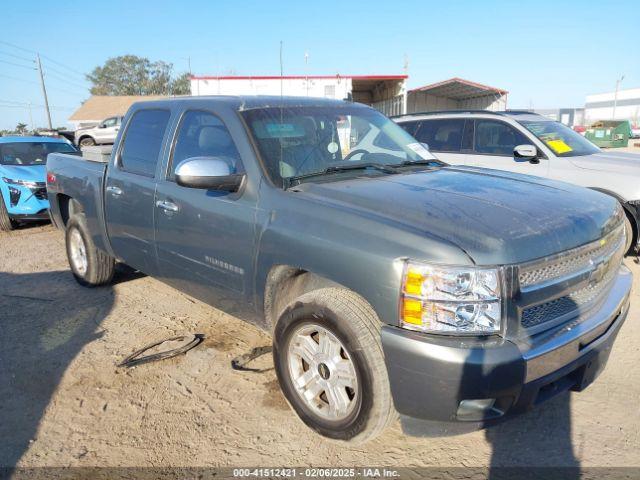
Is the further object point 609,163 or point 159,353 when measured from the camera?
point 609,163

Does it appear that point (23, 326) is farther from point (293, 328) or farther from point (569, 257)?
point (569, 257)

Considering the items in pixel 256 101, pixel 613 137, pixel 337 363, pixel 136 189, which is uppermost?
pixel 256 101

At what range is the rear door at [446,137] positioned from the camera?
23.1 ft

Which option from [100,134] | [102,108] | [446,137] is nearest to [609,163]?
[446,137]

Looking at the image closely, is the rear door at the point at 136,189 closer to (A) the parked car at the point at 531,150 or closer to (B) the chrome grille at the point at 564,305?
(B) the chrome grille at the point at 564,305

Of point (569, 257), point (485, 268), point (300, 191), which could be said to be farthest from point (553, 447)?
point (300, 191)

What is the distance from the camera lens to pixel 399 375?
226 centimetres

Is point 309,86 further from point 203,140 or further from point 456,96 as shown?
point 203,140

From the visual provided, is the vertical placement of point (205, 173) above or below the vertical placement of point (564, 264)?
above

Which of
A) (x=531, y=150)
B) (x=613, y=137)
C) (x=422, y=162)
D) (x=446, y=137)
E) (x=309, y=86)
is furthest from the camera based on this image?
(x=613, y=137)

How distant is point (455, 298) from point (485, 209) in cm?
61

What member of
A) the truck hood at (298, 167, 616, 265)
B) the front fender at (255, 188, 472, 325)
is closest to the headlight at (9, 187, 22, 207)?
the front fender at (255, 188, 472, 325)

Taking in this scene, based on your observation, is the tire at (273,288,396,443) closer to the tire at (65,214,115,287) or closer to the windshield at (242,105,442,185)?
the windshield at (242,105,442,185)

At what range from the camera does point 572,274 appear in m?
2.46
